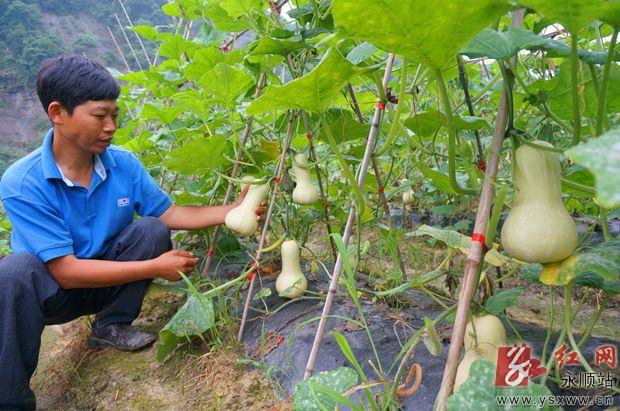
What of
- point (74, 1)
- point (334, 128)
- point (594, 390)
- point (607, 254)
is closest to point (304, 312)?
point (334, 128)

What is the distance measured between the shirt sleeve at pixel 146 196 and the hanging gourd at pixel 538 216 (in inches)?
49.9

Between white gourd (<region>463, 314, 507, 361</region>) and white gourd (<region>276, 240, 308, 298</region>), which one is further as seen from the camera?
white gourd (<region>276, 240, 308, 298</region>)

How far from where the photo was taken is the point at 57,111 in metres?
1.29

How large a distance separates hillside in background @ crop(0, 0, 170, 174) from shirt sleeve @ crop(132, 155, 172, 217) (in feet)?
62.1

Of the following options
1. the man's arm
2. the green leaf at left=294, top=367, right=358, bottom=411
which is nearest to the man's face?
the man's arm

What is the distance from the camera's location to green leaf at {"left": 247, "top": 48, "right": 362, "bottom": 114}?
0.63 m

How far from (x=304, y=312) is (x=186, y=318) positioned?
0.34 m

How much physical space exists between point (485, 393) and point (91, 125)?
4.01ft

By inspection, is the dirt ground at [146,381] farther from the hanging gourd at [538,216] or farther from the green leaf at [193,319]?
the hanging gourd at [538,216]

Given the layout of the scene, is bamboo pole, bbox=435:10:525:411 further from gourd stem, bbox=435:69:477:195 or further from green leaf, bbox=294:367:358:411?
green leaf, bbox=294:367:358:411

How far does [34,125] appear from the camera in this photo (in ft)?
71.9

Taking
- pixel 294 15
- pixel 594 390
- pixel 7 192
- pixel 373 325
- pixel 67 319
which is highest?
pixel 294 15

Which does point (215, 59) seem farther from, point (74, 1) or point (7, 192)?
point (74, 1)

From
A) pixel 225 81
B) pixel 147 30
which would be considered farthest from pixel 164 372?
pixel 147 30
